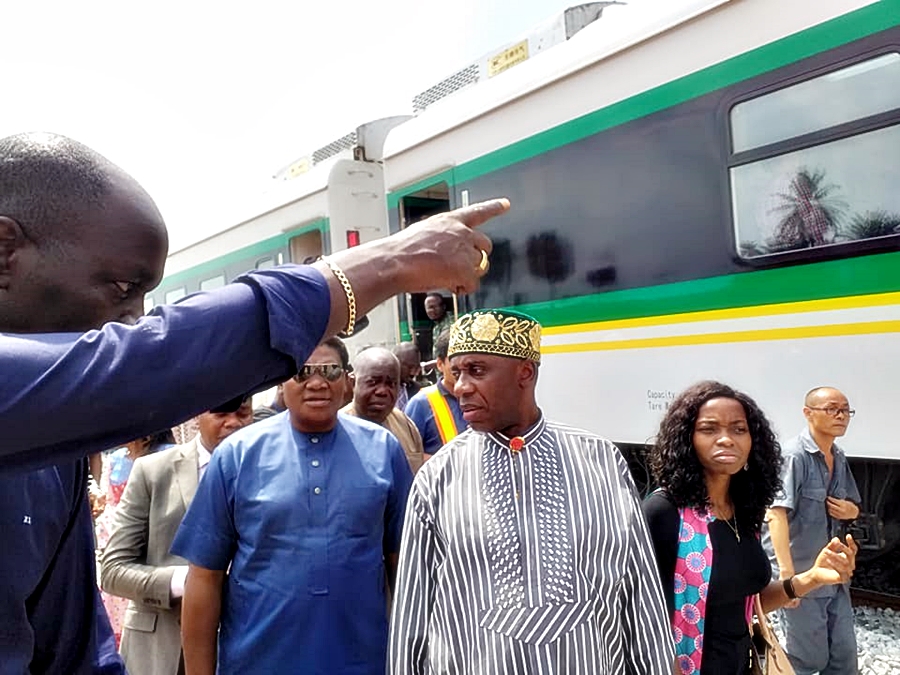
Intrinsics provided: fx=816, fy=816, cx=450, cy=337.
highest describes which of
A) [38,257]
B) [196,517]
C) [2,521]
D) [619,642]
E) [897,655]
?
[38,257]

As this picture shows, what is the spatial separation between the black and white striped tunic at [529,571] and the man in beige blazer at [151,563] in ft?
2.60

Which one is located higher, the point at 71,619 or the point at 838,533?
the point at 71,619

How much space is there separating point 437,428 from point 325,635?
1.85 metres

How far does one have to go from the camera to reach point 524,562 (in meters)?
1.90

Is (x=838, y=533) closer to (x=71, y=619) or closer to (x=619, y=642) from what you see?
(x=619, y=642)

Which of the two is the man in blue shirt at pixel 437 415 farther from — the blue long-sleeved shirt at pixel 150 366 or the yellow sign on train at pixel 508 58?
the blue long-sleeved shirt at pixel 150 366

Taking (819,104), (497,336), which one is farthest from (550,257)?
(497,336)

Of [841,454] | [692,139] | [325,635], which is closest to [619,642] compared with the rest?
[325,635]

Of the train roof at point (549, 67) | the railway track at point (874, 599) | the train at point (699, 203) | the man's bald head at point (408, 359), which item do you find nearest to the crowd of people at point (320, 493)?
the train at point (699, 203)

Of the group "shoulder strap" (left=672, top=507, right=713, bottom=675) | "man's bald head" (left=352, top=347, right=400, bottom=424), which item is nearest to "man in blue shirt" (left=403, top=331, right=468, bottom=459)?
"man's bald head" (left=352, top=347, right=400, bottom=424)

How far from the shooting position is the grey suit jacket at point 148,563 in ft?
8.14

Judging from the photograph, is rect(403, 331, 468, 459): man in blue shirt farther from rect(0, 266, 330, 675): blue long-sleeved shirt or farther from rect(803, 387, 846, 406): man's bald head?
rect(0, 266, 330, 675): blue long-sleeved shirt

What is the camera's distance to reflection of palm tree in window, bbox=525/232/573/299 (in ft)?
15.7

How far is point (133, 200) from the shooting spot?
3.49 ft
